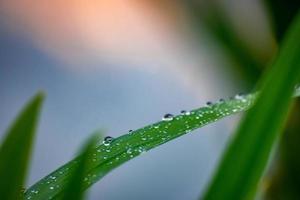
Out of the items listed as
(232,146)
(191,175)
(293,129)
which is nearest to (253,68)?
(293,129)

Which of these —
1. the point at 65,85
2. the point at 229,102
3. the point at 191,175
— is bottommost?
the point at 229,102

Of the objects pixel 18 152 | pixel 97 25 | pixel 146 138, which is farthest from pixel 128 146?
pixel 97 25

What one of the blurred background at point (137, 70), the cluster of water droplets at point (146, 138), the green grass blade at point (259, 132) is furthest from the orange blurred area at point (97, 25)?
the green grass blade at point (259, 132)

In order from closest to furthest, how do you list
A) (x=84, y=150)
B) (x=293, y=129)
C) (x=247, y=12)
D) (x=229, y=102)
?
(x=84, y=150) < (x=229, y=102) < (x=293, y=129) < (x=247, y=12)

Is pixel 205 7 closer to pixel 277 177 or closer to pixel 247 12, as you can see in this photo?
pixel 247 12

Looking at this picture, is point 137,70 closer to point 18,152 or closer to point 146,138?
point 146,138
